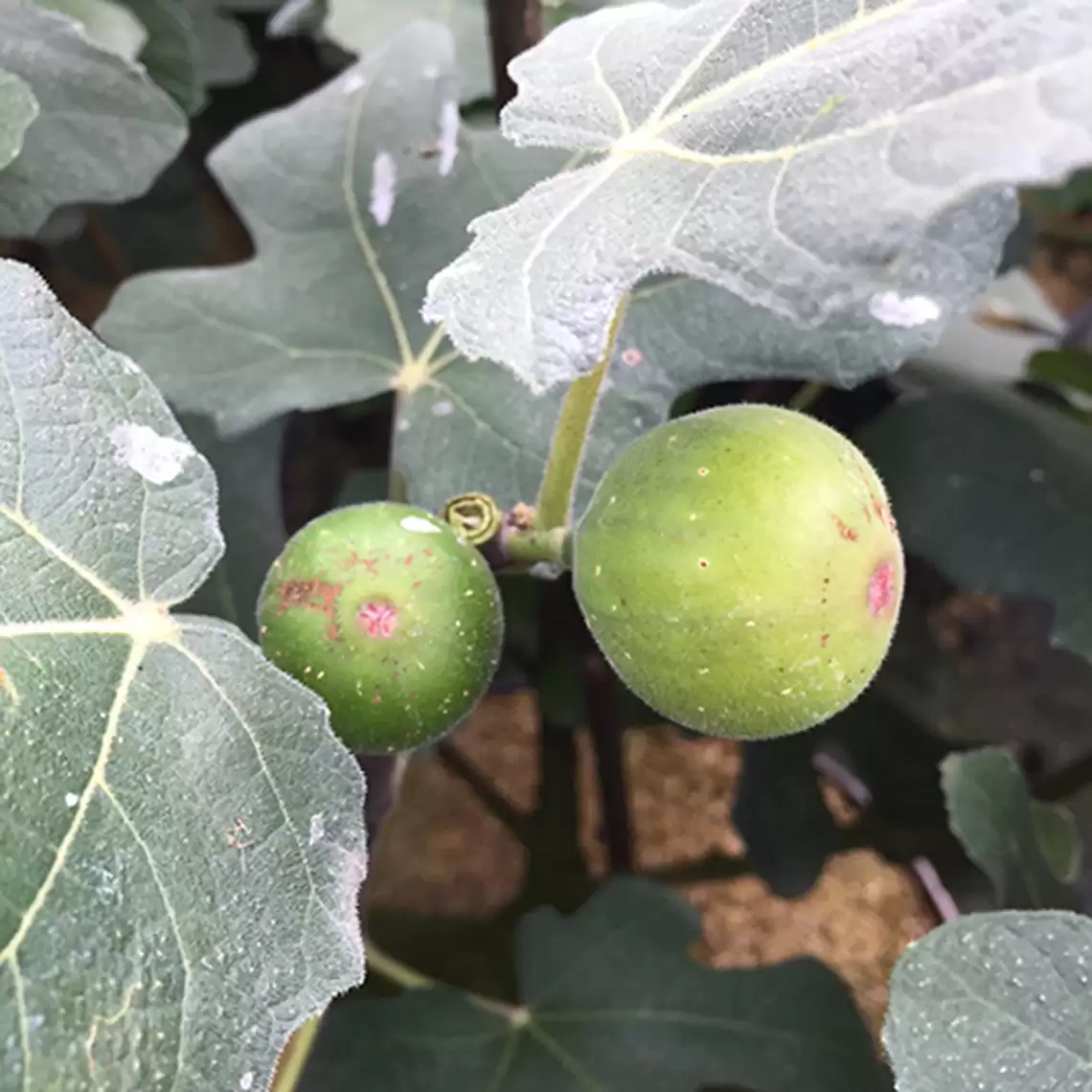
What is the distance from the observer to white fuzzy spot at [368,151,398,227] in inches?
28.5

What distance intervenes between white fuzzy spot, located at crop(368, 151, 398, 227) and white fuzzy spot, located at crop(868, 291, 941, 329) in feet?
0.96

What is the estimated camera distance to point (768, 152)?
0.38 m

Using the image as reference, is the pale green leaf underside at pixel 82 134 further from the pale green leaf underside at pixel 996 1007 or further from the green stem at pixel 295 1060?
the pale green leaf underside at pixel 996 1007

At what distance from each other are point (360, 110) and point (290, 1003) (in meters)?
0.51

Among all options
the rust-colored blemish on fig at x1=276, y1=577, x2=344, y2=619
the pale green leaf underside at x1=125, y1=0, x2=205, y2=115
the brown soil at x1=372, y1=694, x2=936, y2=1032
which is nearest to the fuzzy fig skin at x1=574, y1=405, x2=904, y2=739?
the rust-colored blemish on fig at x1=276, y1=577, x2=344, y2=619

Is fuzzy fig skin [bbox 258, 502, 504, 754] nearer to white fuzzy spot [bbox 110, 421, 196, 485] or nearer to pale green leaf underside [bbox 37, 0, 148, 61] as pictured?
white fuzzy spot [bbox 110, 421, 196, 485]

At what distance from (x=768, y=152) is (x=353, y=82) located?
1.39 feet

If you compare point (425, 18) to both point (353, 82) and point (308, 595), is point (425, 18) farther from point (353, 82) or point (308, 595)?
point (308, 595)

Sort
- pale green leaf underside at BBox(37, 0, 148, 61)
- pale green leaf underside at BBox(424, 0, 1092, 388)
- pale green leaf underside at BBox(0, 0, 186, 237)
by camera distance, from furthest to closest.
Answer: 1. pale green leaf underside at BBox(37, 0, 148, 61)
2. pale green leaf underside at BBox(0, 0, 186, 237)
3. pale green leaf underside at BBox(424, 0, 1092, 388)

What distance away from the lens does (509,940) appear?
1.13 meters

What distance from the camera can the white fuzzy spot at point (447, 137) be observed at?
718mm

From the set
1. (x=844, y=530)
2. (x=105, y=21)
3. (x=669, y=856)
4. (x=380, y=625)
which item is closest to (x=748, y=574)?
(x=844, y=530)

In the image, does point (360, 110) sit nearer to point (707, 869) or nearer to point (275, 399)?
point (275, 399)

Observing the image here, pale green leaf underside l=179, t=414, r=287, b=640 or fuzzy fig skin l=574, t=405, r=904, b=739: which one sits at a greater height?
fuzzy fig skin l=574, t=405, r=904, b=739
